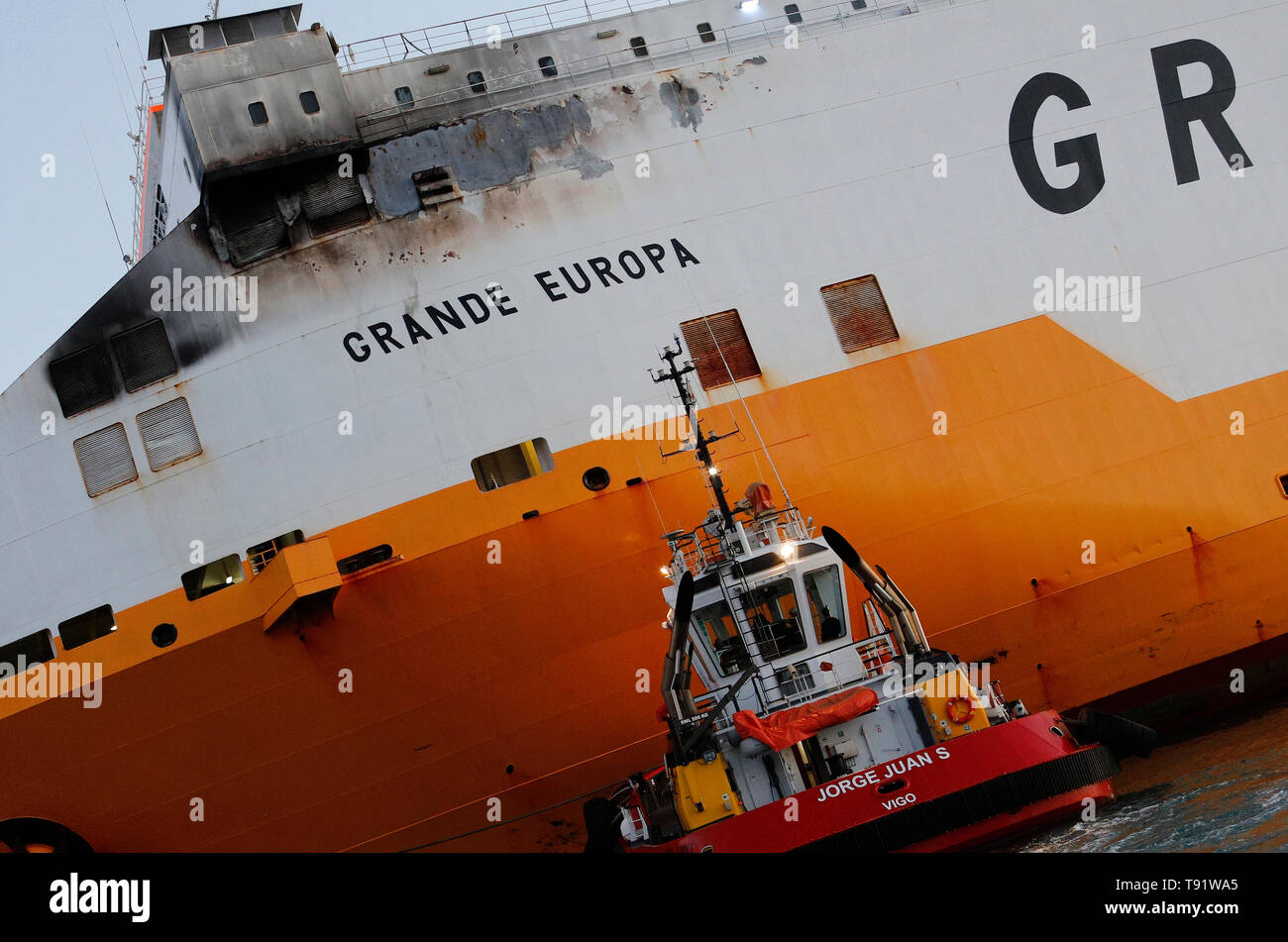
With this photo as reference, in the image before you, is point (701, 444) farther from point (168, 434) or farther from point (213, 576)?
point (168, 434)

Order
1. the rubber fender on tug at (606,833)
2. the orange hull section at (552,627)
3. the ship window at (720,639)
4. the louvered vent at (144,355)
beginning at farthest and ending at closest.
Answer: the louvered vent at (144,355) < the orange hull section at (552,627) < the ship window at (720,639) < the rubber fender on tug at (606,833)

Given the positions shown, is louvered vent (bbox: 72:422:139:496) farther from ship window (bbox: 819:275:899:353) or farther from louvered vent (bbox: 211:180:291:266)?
ship window (bbox: 819:275:899:353)

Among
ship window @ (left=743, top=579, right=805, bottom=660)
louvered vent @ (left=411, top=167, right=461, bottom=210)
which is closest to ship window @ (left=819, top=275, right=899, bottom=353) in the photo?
ship window @ (left=743, top=579, right=805, bottom=660)

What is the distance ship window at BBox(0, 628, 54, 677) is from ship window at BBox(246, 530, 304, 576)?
2767mm

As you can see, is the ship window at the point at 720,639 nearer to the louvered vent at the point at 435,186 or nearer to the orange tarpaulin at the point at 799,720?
the orange tarpaulin at the point at 799,720

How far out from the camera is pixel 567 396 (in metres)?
15.0

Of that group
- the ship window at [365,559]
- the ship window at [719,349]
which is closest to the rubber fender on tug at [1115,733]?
the ship window at [719,349]

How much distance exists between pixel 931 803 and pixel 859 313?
303 inches

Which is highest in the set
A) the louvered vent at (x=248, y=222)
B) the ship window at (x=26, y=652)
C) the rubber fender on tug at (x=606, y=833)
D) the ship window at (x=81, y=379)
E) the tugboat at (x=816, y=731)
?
the louvered vent at (x=248, y=222)

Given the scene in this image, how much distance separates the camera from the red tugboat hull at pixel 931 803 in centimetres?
1025

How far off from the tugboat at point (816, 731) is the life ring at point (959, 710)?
1cm

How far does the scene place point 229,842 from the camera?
14.1 m

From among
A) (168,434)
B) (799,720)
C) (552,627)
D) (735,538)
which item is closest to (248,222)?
(168,434)
